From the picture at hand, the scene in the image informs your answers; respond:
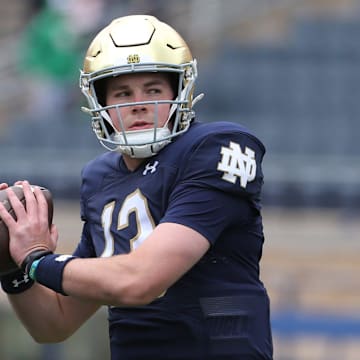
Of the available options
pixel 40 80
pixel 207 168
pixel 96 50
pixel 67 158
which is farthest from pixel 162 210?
pixel 40 80

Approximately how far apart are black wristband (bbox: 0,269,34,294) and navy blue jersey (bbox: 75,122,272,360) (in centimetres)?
33

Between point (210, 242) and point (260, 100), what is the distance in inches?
348

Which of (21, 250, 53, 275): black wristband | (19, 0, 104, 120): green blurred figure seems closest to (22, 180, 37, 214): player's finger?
(21, 250, 53, 275): black wristband

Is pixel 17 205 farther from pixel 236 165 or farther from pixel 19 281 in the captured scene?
pixel 236 165

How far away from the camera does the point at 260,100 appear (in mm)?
12188

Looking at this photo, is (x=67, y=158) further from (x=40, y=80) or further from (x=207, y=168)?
(x=207, y=168)

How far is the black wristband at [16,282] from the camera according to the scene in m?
3.81

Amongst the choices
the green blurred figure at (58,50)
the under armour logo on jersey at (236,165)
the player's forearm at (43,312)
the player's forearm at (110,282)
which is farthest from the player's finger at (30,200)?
the green blurred figure at (58,50)

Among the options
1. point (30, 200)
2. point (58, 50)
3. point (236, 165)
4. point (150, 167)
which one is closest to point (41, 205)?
point (30, 200)

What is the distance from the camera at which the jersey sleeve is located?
3.44 meters

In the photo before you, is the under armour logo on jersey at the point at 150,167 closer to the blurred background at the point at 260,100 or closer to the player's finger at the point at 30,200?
the player's finger at the point at 30,200

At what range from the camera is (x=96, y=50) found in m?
3.69

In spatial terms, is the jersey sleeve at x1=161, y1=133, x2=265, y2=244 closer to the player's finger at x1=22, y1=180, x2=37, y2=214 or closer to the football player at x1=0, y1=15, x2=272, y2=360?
the football player at x1=0, y1=15, x2=272, y2=360

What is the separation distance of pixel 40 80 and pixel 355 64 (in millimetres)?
3223
